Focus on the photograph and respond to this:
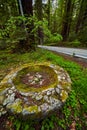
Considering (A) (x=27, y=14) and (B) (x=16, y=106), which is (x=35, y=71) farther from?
(A) (x=27, y=14)

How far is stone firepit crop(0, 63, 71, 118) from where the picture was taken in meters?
3.02

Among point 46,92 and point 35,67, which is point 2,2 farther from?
point 46,92

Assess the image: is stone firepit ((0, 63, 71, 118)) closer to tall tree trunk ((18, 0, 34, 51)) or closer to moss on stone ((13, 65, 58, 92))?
moss on stone ((13, 65, 58, 92))

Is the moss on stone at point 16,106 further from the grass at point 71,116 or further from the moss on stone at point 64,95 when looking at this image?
the moss on stone at point 64,95

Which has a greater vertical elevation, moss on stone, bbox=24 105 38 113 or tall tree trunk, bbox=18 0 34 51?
tall tree trunk, bbox=18 0 34 51

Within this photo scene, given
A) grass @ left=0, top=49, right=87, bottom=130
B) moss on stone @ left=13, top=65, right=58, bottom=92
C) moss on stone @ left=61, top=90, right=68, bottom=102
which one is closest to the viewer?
grass @ left=0, top=49, right=87, bottom=130

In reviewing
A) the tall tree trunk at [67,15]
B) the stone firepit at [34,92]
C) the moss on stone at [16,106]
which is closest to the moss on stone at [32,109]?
the stone firepit at [34,92]

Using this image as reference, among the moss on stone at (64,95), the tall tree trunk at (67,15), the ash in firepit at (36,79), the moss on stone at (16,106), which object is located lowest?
the moss on stone at (16,106)

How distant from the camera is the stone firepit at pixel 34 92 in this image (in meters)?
3.02

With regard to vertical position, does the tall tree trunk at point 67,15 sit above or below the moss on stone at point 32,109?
above

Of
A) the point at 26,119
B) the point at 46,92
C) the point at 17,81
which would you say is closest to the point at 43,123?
the point at 26,119

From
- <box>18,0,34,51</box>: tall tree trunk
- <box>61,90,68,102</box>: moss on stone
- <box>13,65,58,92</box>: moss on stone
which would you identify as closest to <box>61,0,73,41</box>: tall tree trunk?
<box>18,0,34,51</box>: tall tree trunk

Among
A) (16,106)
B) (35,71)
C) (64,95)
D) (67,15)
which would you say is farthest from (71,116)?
(67,15)

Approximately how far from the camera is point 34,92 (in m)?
3.36
